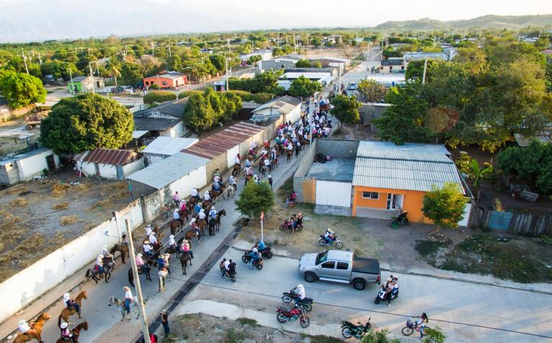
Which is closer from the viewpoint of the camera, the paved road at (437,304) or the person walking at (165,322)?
the person walking at (165,322)

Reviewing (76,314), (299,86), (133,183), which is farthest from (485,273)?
(299,86)

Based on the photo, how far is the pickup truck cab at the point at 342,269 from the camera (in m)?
14.9

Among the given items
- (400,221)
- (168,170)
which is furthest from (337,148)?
(168,170)

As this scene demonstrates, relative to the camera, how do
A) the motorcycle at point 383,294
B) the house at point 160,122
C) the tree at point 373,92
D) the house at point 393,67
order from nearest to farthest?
the motorcycle at point 383,294 → the house at point 160,122 → the tree at point 373,92 → the house at point 393,67

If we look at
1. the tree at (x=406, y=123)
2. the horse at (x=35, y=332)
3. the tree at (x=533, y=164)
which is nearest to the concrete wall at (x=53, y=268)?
the horse at (x=35, y=332)

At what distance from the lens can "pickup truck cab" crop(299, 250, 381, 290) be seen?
1488 centimetres

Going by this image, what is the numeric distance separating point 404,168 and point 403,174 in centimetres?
83

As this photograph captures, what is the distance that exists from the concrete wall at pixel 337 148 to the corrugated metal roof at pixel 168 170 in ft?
29.3

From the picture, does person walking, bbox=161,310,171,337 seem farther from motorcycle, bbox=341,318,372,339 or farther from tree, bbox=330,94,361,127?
tree, bbox=330,94,361,127

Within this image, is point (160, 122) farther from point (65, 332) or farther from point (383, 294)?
point (383, 294)

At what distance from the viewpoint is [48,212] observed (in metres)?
22.2

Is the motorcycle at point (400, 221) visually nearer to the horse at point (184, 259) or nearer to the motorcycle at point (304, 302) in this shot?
the motorcycle at point (304, 302)

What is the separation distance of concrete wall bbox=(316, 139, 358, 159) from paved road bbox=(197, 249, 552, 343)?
13754 millimetres

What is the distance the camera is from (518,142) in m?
28.2
